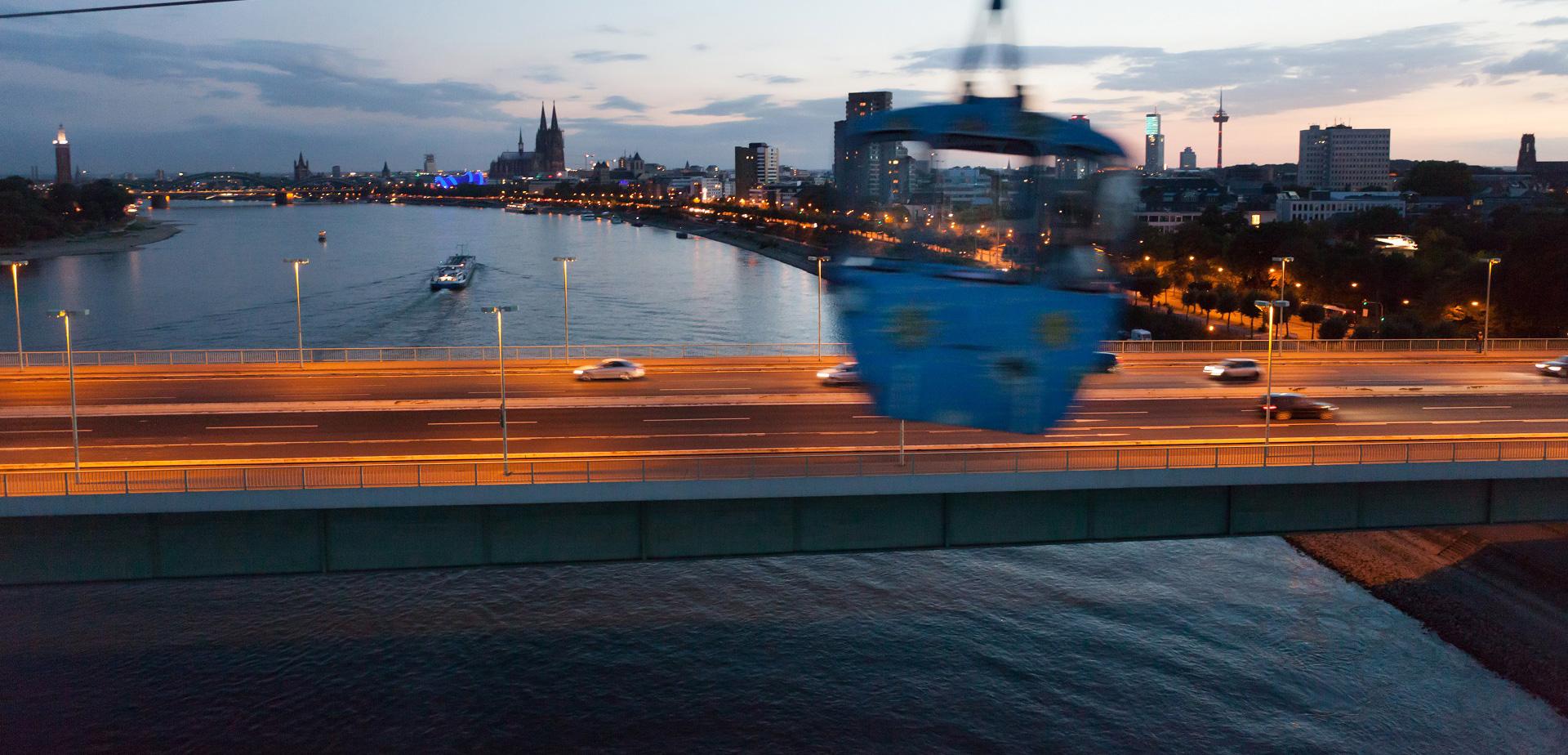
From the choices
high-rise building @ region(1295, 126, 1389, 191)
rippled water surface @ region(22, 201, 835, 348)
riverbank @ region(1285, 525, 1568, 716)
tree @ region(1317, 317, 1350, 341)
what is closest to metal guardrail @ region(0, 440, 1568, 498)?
riverbank @ region(1285, 525, 1568, 716)

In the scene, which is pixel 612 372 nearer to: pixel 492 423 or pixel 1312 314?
pixel 492 423

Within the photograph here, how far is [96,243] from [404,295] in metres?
63.7

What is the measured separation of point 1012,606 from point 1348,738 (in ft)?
22.4

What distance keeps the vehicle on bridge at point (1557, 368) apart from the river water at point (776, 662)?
348 inches

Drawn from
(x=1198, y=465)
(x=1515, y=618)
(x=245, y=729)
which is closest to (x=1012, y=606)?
(x=1198, y=465)

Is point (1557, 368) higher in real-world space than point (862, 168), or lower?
lower

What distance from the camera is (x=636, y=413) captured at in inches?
928

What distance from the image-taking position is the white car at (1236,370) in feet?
94.9

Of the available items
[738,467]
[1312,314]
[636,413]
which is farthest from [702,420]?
[1312,314]

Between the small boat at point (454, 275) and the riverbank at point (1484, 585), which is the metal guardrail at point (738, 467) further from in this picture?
the small boat at point (454, 275)

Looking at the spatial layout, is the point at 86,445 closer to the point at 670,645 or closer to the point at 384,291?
the point at 670,645

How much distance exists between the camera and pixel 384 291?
74438mm

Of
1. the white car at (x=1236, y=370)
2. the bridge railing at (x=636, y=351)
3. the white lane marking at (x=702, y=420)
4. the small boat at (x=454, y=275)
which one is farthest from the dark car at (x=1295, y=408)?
the small boat at (x=454, y=275)

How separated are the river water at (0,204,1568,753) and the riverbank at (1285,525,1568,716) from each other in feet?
2.02
